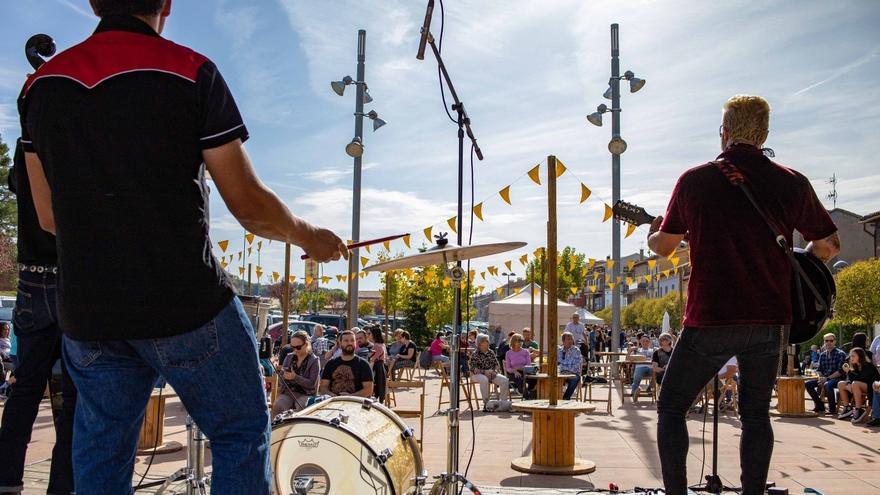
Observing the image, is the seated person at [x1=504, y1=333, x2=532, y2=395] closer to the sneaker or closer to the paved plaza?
the paved plaza

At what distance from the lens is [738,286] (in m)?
3.16

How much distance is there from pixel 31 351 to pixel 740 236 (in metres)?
3.40

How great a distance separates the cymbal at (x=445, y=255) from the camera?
156 inches

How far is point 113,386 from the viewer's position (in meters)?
1.82

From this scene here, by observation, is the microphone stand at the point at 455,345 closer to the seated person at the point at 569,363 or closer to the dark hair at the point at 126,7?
the dark hair at the point at 126,7

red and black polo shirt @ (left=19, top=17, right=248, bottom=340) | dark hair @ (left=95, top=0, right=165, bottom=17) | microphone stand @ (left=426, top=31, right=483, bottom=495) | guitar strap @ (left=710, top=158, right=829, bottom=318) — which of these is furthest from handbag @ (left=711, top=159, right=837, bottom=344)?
dark hair @ (left=95, top=0, right=165, bottom=17)

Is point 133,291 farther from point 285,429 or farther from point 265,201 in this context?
point 285,429

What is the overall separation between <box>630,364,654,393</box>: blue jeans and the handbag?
11.9 meters

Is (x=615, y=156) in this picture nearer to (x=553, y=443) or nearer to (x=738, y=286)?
(x=553, y=443)

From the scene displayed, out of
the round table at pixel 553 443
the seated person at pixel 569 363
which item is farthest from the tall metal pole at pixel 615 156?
the round table at pixel 553 443

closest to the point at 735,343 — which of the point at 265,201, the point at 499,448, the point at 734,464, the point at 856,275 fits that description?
the point at 265,201

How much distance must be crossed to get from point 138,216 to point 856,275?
28.7 metres

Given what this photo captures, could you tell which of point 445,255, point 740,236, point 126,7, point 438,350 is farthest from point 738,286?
point 438,350

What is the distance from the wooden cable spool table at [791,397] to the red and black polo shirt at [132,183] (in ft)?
40.7
